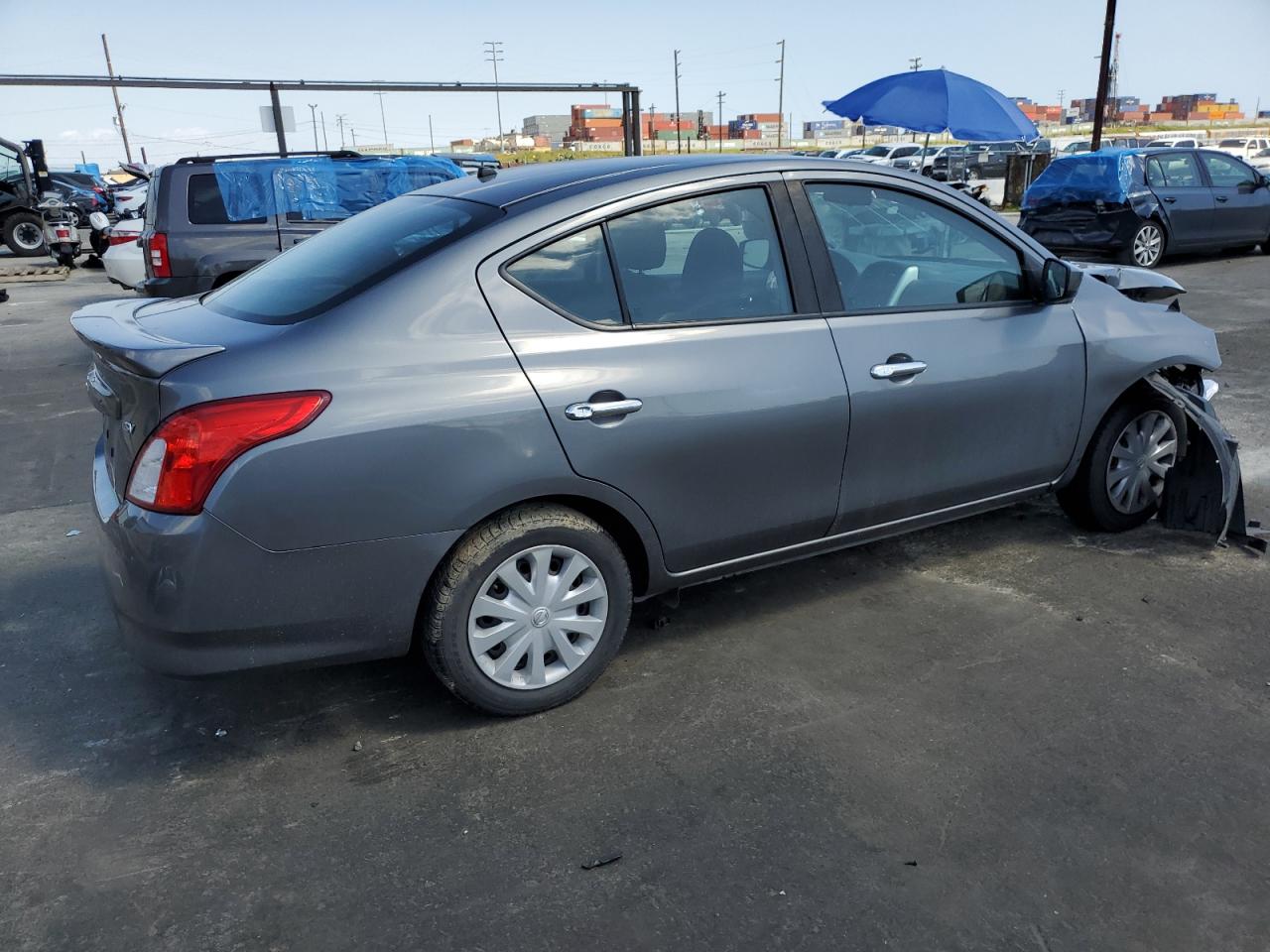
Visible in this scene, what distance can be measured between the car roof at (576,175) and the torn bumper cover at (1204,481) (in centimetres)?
210

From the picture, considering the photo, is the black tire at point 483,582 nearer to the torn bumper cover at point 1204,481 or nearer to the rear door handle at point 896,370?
the rear door handle at point 896,370

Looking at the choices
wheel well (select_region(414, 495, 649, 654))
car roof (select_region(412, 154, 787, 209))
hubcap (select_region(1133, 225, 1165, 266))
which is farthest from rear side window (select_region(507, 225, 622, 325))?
hubcap (select_region(1133, 225, 1165, 266))

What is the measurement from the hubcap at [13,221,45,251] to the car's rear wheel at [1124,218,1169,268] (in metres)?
19.3

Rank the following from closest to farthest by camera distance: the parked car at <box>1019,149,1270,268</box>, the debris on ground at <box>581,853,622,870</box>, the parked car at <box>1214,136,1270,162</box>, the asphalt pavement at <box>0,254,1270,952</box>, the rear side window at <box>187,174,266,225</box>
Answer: the asphalt pavement at <box>0,254,1270,952</box>
the debris on ground at <box>581,853,622,870</box>
the rear side window at <box>187,174,266,225</box>
the parked car at <box>1019,149,1270,268</box>
the parked car at <box>1214,136,1270,162</box>

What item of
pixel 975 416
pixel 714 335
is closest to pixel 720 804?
pixel 714 335

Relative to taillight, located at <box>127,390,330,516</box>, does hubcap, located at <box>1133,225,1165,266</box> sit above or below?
below

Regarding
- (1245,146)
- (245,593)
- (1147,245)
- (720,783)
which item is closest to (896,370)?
(720,783)

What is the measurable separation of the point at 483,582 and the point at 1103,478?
286 centimetres

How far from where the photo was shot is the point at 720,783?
2.81m

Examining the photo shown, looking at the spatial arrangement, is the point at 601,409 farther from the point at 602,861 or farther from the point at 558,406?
the point at 602,861

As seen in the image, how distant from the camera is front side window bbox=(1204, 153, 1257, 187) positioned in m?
14.3

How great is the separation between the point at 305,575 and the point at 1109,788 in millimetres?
2266

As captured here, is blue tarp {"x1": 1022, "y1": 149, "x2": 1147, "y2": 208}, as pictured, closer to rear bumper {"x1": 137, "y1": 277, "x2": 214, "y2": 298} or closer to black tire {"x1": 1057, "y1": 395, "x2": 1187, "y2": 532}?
black tire {"x1": 1057, "y1": 395, "x2": 1187, "y2": 532}

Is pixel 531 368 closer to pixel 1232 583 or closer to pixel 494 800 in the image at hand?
pixel 494 800
